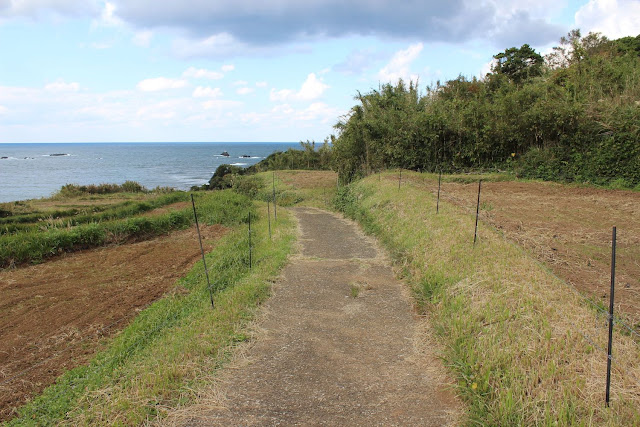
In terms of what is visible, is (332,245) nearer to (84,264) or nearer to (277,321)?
(277,321)

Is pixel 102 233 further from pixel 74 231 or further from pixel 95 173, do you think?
pixel 95 173

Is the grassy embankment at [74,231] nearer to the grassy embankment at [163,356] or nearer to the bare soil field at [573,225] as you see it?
the grassy embankment at [163,356]

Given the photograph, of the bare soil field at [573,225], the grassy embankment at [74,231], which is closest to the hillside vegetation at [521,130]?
the bare soil field at [573,225]

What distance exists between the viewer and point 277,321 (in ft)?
16.4

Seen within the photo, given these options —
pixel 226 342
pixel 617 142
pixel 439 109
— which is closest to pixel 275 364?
pixel 226 342

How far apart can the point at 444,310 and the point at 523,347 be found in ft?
3.89

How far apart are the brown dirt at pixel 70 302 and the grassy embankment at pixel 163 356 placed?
0.39 metres

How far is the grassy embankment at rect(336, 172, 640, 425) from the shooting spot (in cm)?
291

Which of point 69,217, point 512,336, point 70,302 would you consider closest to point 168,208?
point 69,217

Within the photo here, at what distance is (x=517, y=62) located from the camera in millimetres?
28750

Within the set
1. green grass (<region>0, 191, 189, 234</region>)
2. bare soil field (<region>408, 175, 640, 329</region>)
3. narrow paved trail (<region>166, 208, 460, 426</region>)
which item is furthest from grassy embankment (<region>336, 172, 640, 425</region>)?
green grass (<region>0, 191, 189, 234</region>)

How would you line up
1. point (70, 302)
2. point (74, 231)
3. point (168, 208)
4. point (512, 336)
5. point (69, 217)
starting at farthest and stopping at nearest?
point (168, 208) → point (69, 217) → point (74, 231) → point (70, 302) → point (512, 336)

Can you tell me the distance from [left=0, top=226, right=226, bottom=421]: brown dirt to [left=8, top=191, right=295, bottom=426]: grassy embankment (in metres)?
0.39

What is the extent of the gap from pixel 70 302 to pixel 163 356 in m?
4.48
